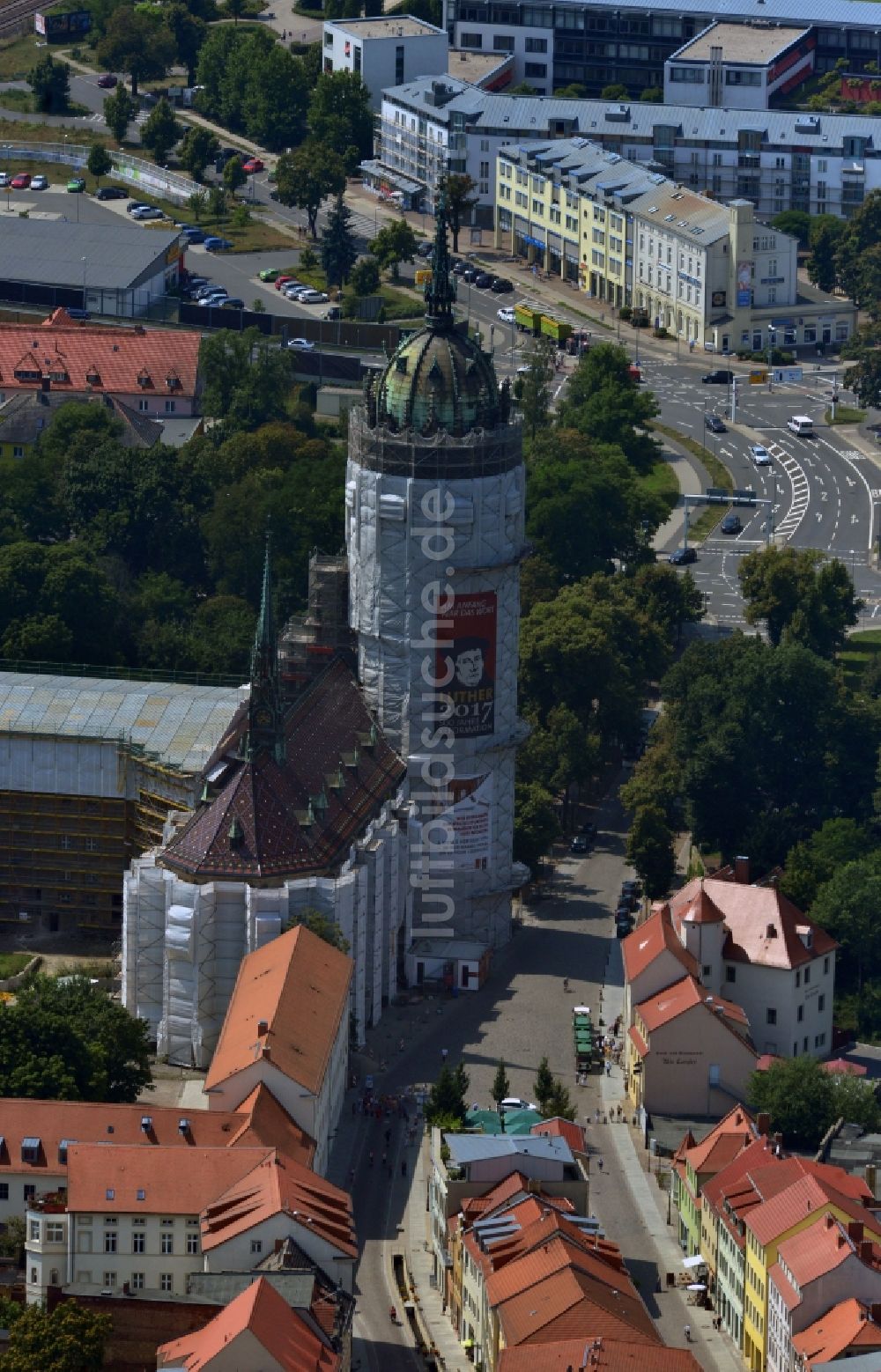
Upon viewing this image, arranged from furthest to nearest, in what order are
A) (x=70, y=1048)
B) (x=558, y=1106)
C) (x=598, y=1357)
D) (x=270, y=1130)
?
(x=558, y=1106)
(x=70, y=1048)
(x=270, y=1130)
(x=598, y=1357)

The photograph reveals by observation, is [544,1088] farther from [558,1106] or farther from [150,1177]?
[150,1177]

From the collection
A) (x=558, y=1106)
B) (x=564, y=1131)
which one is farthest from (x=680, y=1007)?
(x=564, y=1131)

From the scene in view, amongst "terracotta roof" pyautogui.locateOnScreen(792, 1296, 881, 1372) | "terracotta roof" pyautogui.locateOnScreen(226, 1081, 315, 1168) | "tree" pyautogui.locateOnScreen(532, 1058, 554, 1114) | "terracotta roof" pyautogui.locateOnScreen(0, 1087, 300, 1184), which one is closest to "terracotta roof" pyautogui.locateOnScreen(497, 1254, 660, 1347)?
"terracotta roof" pyautogui.locateOnScreen(792, 1296, 881, 1372)

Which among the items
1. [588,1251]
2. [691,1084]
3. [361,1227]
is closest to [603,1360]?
[588,1251]

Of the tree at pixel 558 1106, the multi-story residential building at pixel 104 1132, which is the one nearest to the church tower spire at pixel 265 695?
the tree at pixel 558 1106

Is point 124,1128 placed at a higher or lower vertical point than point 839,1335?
higher

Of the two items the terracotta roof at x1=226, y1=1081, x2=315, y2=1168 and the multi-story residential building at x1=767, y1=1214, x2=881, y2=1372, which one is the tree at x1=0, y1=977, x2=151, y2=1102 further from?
the multi-story residential building at x1=767, y1=1214, x2=881, y2=1372
